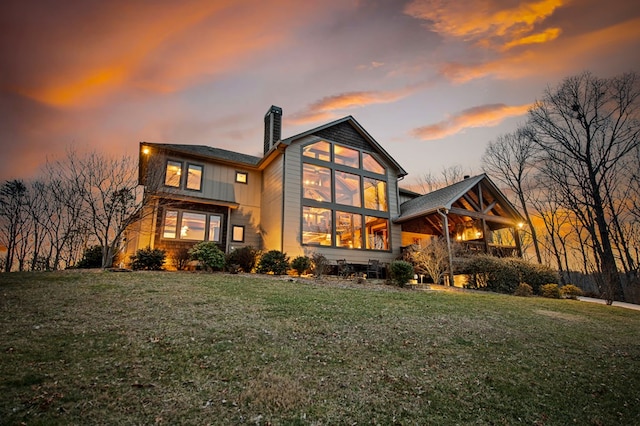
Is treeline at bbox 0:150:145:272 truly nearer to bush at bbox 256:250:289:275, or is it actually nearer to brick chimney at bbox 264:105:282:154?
bush at bbox 256:250:289:275

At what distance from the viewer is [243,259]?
13430 millimetres

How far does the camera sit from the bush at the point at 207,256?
12.4 meters

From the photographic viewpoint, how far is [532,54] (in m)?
14.4

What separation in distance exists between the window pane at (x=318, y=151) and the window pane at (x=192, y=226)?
6.52m

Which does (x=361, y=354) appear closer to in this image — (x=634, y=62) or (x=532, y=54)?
(x=532, y=54)

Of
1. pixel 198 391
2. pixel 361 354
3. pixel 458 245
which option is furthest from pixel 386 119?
pixel 198 391

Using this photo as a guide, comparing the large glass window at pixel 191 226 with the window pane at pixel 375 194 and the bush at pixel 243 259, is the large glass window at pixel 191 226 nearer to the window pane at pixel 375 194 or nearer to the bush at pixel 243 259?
the bush at pixel 243 259

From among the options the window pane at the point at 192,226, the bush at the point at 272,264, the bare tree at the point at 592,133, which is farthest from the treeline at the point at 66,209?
the bare tree at the point at 592,133

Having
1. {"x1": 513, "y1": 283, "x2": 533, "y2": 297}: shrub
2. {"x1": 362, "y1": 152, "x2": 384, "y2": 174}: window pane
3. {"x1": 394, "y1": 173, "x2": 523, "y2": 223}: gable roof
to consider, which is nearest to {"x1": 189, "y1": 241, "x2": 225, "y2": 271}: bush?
{"x1": 362, "y1": 152, "x2": 384, "y2": 174}: window pane

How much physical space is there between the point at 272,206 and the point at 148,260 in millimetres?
6527

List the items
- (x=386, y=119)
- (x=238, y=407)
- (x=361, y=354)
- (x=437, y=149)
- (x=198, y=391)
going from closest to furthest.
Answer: (x=238, y=407) < (x=198, y=391) < (x=361, y=354) < (x=386, y=119) < (x=437, y=149)

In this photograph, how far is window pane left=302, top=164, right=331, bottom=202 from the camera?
53.5 ft

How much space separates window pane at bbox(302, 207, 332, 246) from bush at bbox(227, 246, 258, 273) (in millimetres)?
2952

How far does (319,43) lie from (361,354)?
12.8m
